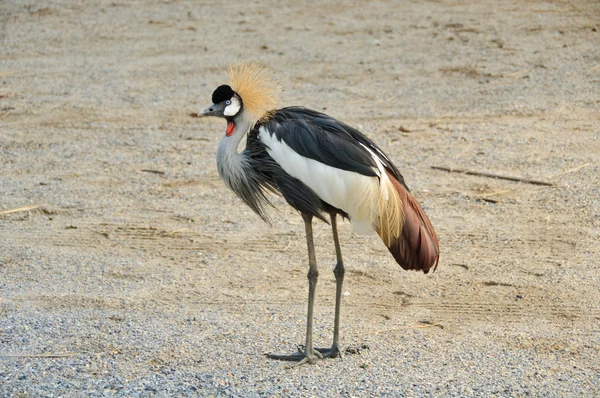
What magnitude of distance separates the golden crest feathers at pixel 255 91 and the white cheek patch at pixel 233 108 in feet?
0.13

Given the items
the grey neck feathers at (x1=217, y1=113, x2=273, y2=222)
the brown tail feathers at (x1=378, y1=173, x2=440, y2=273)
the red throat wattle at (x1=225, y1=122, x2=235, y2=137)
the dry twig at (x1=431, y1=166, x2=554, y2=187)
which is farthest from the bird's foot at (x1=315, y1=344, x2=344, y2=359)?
the dry twig at (x1=431, y1=166, x2=554, y2=187)

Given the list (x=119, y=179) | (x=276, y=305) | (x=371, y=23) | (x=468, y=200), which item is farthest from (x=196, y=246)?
(x=371, y=23)

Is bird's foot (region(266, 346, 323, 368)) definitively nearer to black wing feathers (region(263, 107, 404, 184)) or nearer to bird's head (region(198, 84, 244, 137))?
black wing feathers (region(263, 107, 404, 184))

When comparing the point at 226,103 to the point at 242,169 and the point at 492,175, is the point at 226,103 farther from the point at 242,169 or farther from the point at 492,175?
Answer: the point at 492,175

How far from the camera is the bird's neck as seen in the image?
4680mm

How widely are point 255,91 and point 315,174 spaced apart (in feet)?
2.11

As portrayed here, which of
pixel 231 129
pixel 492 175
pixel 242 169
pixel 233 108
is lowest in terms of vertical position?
pixel 492 175

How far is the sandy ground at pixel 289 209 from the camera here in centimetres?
454

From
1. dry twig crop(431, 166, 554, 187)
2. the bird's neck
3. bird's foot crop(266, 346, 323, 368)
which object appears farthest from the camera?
dry twig crop(431, 166, 554, 187)

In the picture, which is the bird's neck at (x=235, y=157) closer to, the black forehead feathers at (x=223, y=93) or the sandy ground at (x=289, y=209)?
the black forehead feathers at (x=223, y=93)

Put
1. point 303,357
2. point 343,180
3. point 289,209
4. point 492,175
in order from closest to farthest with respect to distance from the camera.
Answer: point 343,180 → point 303,357 → point 289,209 → point 492,175

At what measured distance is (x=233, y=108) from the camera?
474cm

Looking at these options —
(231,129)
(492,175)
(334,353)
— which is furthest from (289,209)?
(334,353)

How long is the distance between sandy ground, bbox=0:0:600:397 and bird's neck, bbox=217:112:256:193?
0.89 metres
